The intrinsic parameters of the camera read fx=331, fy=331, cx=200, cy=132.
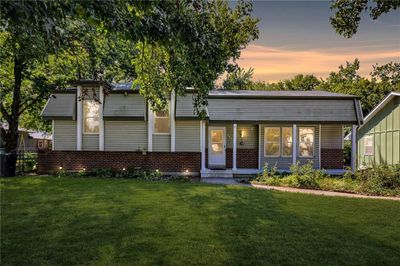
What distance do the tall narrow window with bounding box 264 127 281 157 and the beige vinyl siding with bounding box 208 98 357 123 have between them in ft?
3.59

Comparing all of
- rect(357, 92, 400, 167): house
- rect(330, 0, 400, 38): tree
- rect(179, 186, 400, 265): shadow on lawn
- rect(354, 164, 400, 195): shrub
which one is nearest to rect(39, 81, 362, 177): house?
rect(357, 92, 400, 167): house

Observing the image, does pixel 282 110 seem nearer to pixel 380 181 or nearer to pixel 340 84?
pixel 380 181

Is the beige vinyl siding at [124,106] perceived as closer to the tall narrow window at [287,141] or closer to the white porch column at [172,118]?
the white porch column at [172,118]

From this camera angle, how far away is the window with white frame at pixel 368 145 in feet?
81.3

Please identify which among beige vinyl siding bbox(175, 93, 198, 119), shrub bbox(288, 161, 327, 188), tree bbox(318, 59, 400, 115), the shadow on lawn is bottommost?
the shadow on lawn

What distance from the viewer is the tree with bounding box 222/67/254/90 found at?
33.9 metres

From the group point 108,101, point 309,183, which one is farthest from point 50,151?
point 309,183

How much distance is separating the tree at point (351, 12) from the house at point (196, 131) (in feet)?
29.7

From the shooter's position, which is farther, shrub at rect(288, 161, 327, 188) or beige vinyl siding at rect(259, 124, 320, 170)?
beige vinyl siding at rect(259, 124, 320, 170)

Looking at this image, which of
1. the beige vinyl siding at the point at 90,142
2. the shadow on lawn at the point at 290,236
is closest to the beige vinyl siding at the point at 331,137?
the shadow on lawn at the point at 290,236

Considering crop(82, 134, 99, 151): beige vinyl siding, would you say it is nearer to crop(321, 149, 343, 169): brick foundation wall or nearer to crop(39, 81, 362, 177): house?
crop(39, 81, 362, 177): house

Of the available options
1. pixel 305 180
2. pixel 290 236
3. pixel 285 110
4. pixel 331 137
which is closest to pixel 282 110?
pixel 285 110

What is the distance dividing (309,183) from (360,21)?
7.02 metres

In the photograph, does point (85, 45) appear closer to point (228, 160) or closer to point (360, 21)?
point (360, 21)
